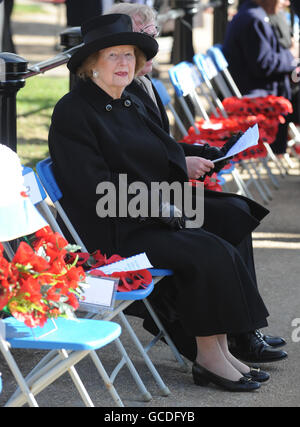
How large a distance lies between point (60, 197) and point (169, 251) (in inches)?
21.7

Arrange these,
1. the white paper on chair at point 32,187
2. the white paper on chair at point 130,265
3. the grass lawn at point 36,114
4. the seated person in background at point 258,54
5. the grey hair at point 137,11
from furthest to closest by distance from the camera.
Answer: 1. the grass lawn at point 36,114
2. the seated person in background at point 258,54
3. the grey hair at point 137,11
4. the white paper on chair at point 32,187
5. the white paper on chair at point 130,265

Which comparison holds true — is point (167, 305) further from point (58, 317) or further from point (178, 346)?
point (58, 317)

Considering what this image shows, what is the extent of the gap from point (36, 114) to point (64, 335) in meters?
7.25

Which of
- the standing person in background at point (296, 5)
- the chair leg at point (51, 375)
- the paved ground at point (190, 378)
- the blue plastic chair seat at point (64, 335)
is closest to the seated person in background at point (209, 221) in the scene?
the paved ground at point (190, 378)

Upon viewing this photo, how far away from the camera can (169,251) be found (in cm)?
435

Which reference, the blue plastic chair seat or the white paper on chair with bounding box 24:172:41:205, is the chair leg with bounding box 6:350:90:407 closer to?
the blue plastic chair seat

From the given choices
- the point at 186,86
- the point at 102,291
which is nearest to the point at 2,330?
the point at 102,291

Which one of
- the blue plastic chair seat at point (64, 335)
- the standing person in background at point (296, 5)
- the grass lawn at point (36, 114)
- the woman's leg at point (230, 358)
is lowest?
the grass lawn at point (36, 114)

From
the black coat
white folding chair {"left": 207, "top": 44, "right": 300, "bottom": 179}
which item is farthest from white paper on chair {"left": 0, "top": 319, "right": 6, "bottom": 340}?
white folding chair {"left": 207, "top": 44, "right": 300, "bottom": 179}

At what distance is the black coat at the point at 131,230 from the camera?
14.3ft

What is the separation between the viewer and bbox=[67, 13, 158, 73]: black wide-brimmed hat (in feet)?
14.4

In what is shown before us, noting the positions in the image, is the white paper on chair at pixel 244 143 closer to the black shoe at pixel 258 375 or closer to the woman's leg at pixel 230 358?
the woman's leg at pixel 230 358

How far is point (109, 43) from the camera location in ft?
14.4

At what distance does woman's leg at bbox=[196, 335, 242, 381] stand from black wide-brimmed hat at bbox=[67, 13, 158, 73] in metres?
1.39
